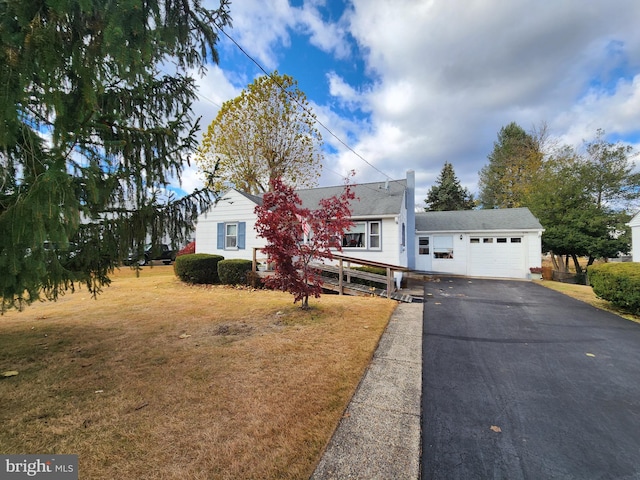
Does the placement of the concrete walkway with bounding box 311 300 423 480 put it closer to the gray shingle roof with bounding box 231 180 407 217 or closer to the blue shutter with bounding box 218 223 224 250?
the gray shingle roof with bounding box 231 180 407 217

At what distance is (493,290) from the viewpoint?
10.7 m

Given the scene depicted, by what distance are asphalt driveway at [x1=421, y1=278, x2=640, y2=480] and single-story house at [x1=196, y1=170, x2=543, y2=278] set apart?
6.32 metres

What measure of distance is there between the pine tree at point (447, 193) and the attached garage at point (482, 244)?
1144 cm

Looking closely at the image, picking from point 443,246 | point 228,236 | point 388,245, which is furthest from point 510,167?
point 228,236

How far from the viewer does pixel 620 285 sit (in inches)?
263

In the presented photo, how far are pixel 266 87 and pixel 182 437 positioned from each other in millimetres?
20036

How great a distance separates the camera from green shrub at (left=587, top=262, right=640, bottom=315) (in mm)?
6402

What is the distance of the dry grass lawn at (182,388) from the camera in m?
2.05

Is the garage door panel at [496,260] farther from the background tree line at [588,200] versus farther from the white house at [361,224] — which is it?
the background tree line at [588,200]

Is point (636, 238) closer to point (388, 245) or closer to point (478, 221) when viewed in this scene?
point (478, 221)

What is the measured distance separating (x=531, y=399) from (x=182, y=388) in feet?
13.2

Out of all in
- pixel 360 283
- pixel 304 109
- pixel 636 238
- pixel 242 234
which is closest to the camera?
pixel 360 283

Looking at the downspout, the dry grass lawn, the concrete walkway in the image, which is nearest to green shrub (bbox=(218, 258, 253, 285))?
the dry grass lawn

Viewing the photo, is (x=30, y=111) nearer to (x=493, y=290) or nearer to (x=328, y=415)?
(x=328, y=415)
